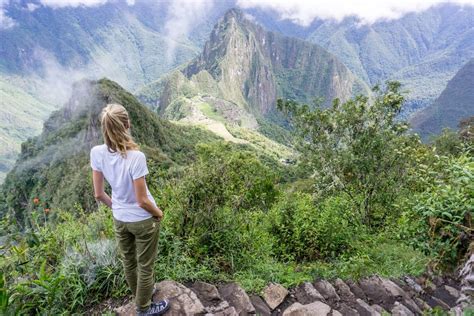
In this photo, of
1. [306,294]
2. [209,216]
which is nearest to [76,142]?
[209,216]

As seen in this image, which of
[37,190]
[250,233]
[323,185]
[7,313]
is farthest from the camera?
[37,190]

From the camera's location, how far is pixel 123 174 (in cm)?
375

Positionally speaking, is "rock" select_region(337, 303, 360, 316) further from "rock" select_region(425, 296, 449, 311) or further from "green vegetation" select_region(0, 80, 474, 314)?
"rock" select_region(425, 296, 449, 311)

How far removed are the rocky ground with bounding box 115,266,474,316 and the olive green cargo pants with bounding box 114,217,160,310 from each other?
16.7 inches

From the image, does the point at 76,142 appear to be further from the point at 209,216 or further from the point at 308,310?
the point at 308,310

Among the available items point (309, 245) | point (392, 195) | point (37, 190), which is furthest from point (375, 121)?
point (37, 190)

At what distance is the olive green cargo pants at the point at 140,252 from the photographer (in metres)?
3.99

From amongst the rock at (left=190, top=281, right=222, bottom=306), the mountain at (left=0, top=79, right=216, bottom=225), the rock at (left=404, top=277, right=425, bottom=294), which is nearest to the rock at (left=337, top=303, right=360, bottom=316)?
the rock at (left=404, top=277, right=425, bottom=294)

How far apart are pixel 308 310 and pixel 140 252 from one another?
2.42 m

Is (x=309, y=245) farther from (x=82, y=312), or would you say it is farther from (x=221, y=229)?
(x=82, y=312)

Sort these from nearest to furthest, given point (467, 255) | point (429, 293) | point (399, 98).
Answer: point (467, 255) → point (429, 293) → point (399, 98)

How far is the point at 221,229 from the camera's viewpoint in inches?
232

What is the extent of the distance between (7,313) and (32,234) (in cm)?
102

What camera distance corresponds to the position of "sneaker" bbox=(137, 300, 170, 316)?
14.3 ft
